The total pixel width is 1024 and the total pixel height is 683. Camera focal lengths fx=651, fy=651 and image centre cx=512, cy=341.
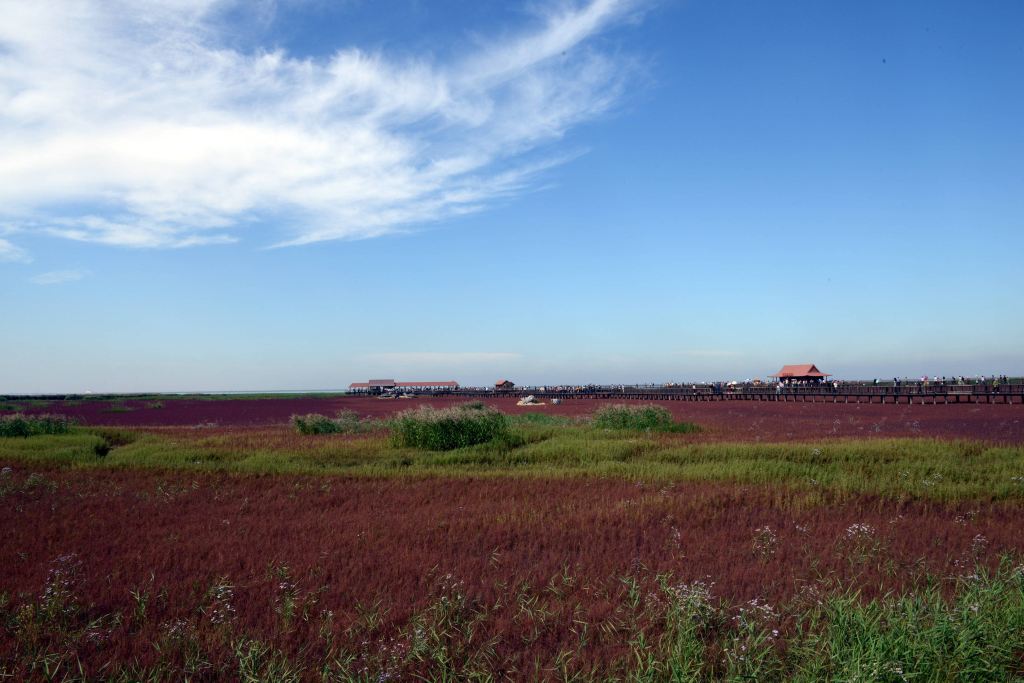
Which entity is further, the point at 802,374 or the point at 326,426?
the point at 802,374

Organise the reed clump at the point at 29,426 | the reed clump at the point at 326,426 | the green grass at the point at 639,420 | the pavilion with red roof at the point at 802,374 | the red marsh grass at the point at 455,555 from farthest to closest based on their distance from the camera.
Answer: the pavilion with red roof at the point at 802,374 → the reed clump at the point at 326,426 → the green grass at the point at 639,420 → the reed clump at the point at 29,426 → the red marsh grass at the point at 455,555

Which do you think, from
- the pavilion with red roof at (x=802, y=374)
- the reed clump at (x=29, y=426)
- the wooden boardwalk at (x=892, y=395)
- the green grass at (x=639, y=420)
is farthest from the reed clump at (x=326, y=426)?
the pavilion with red roof at (x=802, y=374)

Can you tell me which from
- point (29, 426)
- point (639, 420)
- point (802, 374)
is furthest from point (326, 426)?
point (802, 374)

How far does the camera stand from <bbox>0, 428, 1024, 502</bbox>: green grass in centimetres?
1329

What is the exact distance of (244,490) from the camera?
1323 cm

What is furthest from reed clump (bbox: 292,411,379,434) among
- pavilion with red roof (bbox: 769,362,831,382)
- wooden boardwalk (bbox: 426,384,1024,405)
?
pavilion with red roof (bbox: 769,362,831,382)

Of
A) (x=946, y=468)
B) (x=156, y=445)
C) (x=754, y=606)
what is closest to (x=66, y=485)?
(x=156, y=445)

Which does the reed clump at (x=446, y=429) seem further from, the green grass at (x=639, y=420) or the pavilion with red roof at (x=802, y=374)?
the pavilion with red roof at (x=802, y=374)

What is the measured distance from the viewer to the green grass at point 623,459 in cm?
1329

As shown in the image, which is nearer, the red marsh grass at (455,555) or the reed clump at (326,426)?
the red marsh grass at (455,555)

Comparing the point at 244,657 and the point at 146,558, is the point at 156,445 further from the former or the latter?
the point at 244,657

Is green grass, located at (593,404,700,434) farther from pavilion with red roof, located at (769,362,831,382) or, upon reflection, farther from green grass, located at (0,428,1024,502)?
pavilion with red roof, located at (769,362,831,382)

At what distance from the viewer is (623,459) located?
17.6m

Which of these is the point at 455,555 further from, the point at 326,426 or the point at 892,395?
the point at 892,395
